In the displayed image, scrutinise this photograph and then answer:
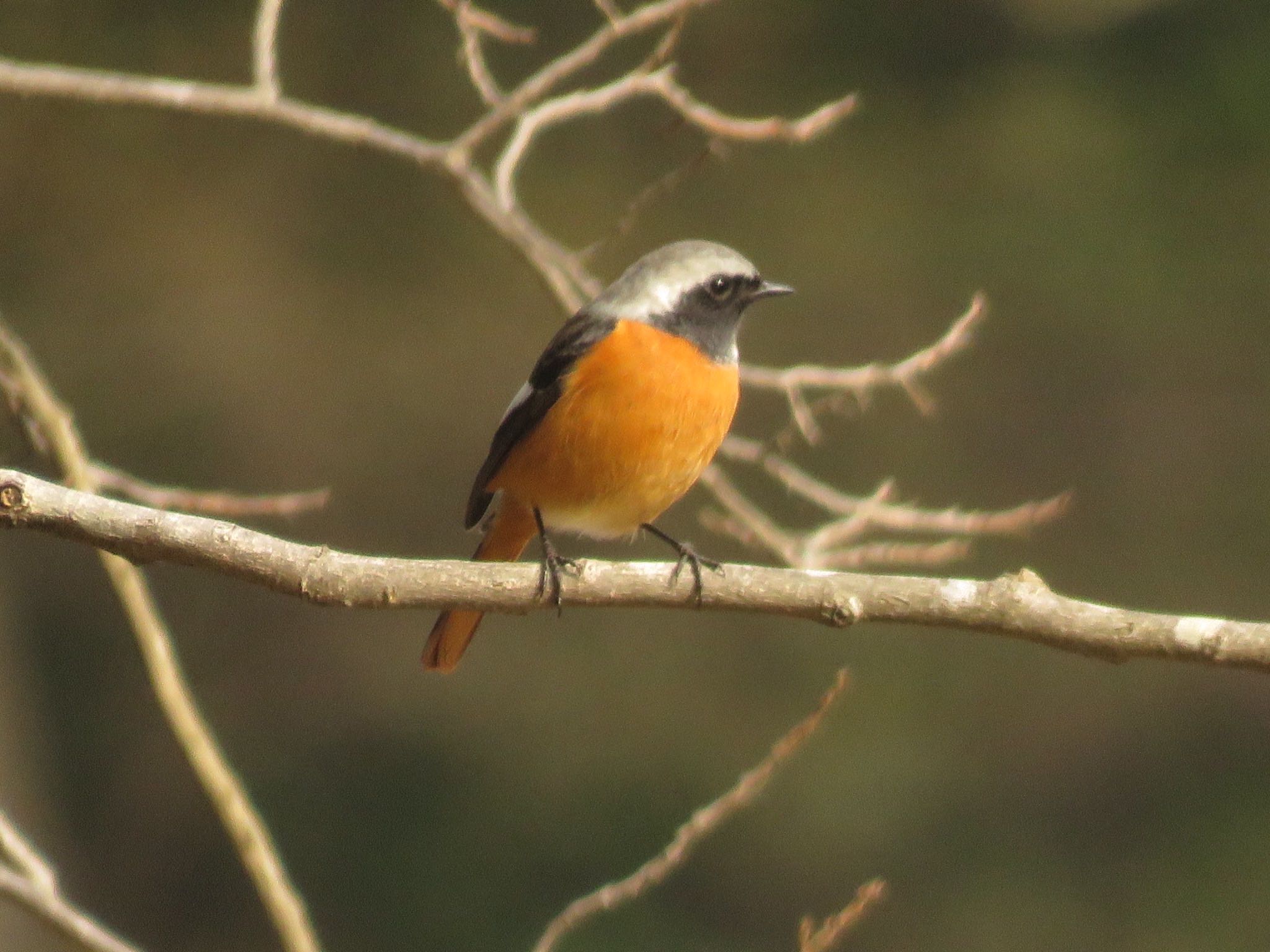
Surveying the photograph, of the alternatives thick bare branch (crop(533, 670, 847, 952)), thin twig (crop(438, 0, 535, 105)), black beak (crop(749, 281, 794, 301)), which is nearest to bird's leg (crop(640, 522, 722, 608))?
thick bare branch (crop(533, 670, 847, 952))

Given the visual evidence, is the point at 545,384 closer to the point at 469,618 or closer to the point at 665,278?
the point at 665,278

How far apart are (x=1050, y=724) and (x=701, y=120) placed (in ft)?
14.9

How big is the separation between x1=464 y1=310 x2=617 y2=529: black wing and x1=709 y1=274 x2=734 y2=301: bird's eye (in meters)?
0.24

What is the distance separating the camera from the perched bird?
325cm

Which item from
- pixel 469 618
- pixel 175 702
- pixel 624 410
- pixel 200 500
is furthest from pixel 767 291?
pixel 175 702

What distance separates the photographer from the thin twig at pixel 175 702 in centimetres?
315

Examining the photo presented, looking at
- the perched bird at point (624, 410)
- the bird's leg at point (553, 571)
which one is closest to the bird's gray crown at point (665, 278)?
the perched bird at point (624, 410)

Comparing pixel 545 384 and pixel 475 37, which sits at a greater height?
pixel 475 37

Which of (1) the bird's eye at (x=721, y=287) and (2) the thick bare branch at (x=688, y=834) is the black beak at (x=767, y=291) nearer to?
(1) the bird's eye at (x=721, y=287)

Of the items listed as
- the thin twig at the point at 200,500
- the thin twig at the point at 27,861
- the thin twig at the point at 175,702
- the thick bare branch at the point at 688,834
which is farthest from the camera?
the thin twig at the point at 200,500

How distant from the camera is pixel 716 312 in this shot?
3.46 metres

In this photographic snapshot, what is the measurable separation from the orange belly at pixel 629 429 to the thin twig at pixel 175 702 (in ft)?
2.71

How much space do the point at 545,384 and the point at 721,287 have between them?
44cm

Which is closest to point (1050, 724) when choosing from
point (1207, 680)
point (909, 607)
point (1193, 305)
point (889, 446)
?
point (1207, 680)
